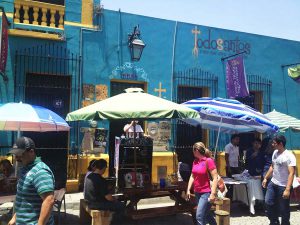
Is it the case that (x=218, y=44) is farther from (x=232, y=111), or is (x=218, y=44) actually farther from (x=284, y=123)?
(x=232, y=111)

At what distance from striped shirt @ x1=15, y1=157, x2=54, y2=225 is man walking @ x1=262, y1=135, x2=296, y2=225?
13.2 ft

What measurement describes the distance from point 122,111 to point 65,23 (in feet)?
14.4

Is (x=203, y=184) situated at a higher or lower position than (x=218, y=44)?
lower

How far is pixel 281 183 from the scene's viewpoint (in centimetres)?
598

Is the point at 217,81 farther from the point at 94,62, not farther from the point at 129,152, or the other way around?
the point at 129,152

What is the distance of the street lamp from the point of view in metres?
9.85

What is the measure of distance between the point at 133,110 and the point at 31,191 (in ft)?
10.1

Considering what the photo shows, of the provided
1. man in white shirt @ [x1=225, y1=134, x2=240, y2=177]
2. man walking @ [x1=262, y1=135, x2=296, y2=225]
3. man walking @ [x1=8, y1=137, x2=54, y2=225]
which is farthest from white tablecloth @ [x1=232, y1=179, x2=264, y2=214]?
man walking @ [x1=8, y1=137, x2=54, y2=225]

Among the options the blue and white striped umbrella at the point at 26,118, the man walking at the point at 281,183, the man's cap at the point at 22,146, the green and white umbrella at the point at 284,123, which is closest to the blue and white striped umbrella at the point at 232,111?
the man walking at the point at 281,183

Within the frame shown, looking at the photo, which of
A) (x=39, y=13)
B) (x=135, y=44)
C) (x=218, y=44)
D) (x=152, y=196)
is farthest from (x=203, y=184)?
(x=218, y=44)

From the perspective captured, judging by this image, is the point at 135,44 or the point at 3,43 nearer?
the point at 3,43

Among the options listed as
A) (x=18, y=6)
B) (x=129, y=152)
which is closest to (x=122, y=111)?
(x=129, y=152)

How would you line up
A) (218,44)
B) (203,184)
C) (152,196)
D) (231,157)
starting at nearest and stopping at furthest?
(203,184) < (152,196) < (231,157) < (218,44)

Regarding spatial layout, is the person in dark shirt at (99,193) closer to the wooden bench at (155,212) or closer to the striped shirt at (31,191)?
the wooden bench at (155,212)
